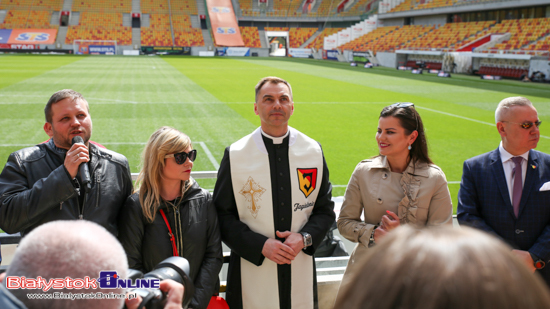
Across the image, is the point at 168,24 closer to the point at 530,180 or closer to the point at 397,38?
the point at 397,38

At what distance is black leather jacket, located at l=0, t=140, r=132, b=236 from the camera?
2512 mm

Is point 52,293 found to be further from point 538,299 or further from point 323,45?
point 323,45

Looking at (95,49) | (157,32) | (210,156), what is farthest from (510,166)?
(157,32)

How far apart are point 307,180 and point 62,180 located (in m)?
1.64

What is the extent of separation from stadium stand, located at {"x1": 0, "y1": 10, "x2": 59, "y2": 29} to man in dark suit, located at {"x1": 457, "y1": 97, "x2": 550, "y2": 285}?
2757 inches

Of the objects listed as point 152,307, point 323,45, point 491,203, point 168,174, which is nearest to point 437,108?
point 491,203

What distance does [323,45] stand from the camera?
67.8m

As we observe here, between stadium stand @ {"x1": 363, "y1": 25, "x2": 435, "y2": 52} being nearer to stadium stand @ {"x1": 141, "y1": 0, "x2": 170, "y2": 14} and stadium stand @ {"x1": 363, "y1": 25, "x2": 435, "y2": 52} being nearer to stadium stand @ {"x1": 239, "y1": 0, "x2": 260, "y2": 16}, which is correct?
stadium stand @ {"x1": 239, "y1": 0, "x2": 260, "y2": 16}

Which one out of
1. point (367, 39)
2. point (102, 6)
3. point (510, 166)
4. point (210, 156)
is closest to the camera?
point (510, 166)

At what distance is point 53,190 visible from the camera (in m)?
2.49

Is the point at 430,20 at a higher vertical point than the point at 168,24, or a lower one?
lower

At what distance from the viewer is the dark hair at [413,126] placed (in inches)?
126

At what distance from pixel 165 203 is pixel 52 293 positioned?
188 centimetres

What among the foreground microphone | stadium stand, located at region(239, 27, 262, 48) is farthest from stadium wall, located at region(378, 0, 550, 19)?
the foreground microphone
